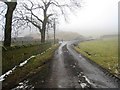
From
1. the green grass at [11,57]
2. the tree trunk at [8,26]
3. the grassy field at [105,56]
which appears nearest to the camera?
the green grass at [11,57]

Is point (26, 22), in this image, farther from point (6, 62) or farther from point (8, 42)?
point (6, 62)

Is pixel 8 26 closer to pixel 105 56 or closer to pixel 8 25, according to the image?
pixel 8 25

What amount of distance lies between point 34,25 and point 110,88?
33924 mm

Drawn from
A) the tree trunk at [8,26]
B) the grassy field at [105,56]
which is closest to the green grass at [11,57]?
the tree trunk at [8,26]

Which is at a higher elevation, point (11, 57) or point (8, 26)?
point (8, 26)

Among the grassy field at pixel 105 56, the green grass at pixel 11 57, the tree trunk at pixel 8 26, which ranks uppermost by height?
the tree trunk at pixel 8 26

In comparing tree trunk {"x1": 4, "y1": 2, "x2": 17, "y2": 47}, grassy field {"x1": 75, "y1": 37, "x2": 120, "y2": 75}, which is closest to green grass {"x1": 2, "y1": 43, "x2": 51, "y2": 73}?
tree trunk {"x1": 4, "y1": 2, "x2": 17, "y2": 47}

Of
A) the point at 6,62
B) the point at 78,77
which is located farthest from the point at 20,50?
the point at 78,77

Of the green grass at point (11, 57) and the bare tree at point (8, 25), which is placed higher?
the bare tree at point (8, 25)

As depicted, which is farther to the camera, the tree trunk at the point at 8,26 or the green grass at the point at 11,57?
the tree trunk at the point at 8,26

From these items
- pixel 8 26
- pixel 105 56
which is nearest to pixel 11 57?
pixel 8 26

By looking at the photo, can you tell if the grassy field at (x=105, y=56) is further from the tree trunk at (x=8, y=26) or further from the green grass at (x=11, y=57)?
the tree trunk at (x=8, y=26)

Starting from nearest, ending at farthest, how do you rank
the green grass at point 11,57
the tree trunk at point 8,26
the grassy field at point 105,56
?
the green grass at point 11,57, the grassy field at point 105,56, the tree trunk at point 8,26

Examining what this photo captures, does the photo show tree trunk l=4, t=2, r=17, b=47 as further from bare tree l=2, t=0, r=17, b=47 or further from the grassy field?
the grassy field
